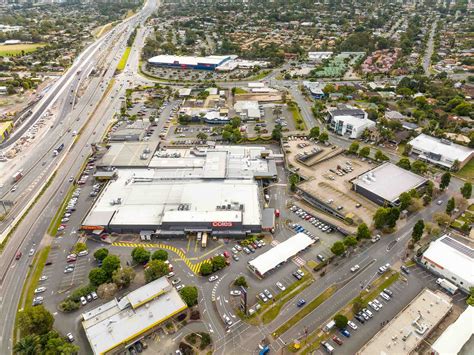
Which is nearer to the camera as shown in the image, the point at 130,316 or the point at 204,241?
the point at 130,316

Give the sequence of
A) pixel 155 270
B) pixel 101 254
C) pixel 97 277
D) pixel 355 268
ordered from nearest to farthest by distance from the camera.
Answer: pixel 97 277
pixel 155 270
pixel 355 268
pixel 101 254

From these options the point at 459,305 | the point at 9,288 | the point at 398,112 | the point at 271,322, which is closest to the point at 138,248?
the point at 9,288

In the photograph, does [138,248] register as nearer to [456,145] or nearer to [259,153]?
[259,153]

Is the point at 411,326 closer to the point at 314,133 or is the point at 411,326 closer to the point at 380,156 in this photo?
the point at 380,156

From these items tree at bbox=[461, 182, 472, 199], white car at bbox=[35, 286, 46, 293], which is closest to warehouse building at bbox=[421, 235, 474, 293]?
tree at bbox=[461, 182, 472, 199]

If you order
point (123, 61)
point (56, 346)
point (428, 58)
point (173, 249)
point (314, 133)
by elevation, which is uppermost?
point (123, 61)

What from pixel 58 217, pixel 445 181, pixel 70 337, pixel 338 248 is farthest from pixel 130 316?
pixel 445 181
